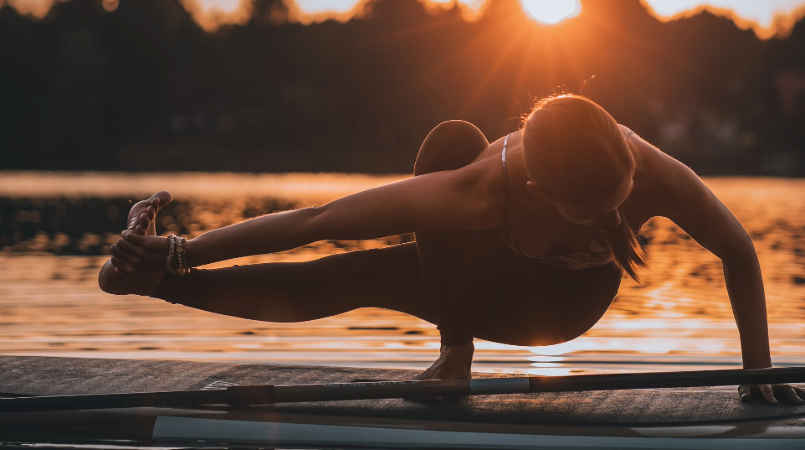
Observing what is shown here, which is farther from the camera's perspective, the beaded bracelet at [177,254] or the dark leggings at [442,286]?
the dark leggings at [442,286]

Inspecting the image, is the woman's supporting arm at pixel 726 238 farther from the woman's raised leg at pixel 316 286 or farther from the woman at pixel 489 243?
the woman's raised leg at pixel 316 286

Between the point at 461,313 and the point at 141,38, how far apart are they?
75552 mm

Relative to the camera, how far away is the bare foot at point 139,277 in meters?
3.34

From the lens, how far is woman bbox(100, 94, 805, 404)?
2.97 metres

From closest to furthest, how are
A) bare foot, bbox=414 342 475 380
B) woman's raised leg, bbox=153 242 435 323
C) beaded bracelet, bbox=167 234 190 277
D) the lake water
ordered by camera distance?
beaded bracelet, bbox=167 234 190 277 < woman's raised leg, bbox=153 242 435 323 < bare foot, bbox=414 342 475 380 < the lake water

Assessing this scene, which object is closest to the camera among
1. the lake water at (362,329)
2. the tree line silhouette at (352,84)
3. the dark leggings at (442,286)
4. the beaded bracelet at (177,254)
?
the beaded bracelet at (177,254)

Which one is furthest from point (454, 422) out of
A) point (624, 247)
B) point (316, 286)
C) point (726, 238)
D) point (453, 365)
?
point (726, 238)

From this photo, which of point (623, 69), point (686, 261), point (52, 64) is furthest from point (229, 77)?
point (686, 261)

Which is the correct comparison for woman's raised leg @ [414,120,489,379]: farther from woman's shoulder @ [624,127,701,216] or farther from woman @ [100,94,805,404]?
woman's shoulder @ [624,127,701,216]

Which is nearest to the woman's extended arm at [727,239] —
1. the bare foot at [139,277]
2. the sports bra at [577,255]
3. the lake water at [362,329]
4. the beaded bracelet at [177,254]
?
the sports bra at [577,255]

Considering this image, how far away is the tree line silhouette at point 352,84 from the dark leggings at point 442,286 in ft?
179

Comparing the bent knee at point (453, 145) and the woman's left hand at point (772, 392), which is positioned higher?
the bent knee at point (453, 145)

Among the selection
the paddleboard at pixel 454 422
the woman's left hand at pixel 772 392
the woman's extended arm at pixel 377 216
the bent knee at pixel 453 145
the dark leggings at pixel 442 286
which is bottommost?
the paddleboard at pixel 454 422

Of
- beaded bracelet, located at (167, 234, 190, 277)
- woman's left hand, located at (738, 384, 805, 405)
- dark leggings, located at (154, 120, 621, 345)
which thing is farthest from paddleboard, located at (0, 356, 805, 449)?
beaded bracelet, located at (167, 234, 190, 277)
